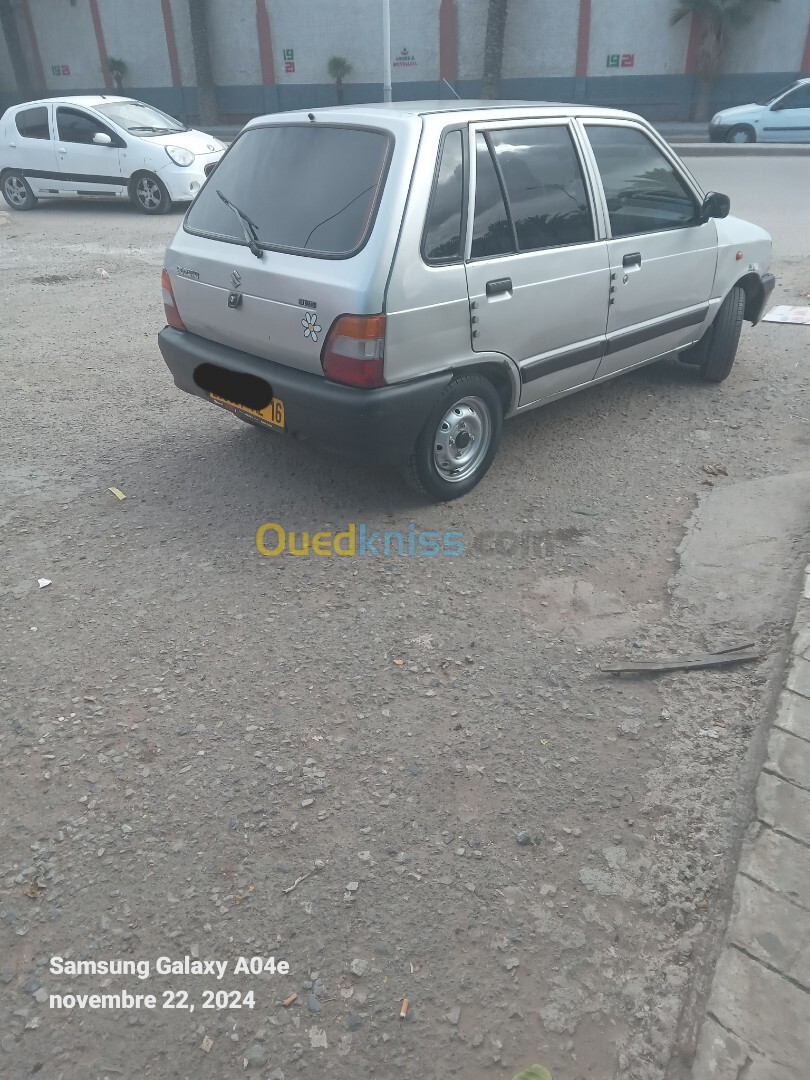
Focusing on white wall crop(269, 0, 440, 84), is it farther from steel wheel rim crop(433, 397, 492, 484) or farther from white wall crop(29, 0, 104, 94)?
steel wheel rim crop(433, 397, 492, 484)

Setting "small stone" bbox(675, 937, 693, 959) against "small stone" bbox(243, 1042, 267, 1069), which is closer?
"small stone" bbox(243, 1042, 267, 1069)

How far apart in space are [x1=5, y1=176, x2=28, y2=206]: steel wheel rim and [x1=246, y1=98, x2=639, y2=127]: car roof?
11.1 meters

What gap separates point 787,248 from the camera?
9.68 m

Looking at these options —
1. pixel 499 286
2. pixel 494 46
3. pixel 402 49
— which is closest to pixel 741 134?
pixel 494 46

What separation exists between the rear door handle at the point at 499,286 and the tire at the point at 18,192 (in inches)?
479

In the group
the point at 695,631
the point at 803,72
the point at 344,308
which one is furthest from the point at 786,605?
the point at 803,72

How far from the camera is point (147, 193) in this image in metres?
12.6

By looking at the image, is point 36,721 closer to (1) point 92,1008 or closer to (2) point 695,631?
(1) point 92,1008

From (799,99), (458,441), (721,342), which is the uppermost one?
(799,99)

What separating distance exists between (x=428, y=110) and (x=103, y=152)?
10.5m

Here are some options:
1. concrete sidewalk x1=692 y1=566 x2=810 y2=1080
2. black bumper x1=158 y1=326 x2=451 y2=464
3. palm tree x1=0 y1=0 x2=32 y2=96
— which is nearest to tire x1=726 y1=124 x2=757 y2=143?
black bumper x1=158 y1=326 x2=451 y2=464

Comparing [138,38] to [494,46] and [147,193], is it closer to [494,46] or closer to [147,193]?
[494,46]

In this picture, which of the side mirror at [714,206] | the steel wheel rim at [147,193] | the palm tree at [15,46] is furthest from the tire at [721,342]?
the palm tree at [15,46]

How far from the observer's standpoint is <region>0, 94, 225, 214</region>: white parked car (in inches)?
487
